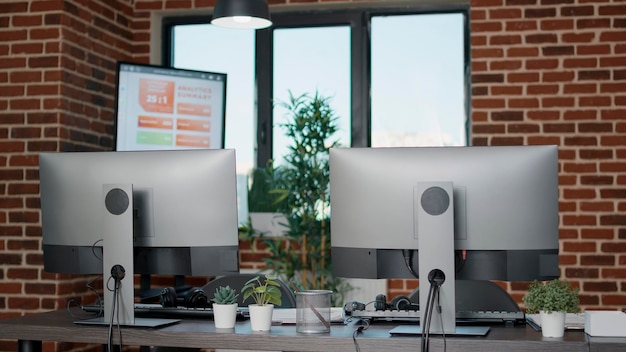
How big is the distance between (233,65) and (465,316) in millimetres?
3059

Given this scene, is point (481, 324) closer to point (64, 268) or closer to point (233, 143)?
point (64, 268)

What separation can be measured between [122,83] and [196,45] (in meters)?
0.96

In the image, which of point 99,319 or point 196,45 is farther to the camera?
point 196,45

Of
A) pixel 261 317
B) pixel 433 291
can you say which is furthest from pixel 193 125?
pixel 433 291

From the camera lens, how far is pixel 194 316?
2.86 meters

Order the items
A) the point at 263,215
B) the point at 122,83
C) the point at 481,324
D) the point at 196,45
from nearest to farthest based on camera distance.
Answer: the point at 481,324, the point at 122,83, the point at 263,215, the point at 196,45

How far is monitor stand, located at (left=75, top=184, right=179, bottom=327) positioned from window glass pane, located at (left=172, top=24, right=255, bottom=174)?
8.37 feet

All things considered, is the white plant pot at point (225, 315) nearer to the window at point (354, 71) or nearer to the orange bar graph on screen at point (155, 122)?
the orange bar graph on screen at point (155, 122)

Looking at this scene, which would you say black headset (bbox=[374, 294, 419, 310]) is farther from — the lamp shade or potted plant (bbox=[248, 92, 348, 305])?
potted plant (bbox=[248, 92, 348, 305])

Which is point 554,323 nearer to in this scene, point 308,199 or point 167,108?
point 308,199

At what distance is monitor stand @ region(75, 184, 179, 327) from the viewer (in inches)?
104

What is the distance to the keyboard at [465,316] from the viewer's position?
267 cm

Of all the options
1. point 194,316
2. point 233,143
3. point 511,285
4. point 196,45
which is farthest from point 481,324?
point 196,45

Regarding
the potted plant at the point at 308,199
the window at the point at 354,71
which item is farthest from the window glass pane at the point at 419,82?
the potted plant at the point at 308,199
